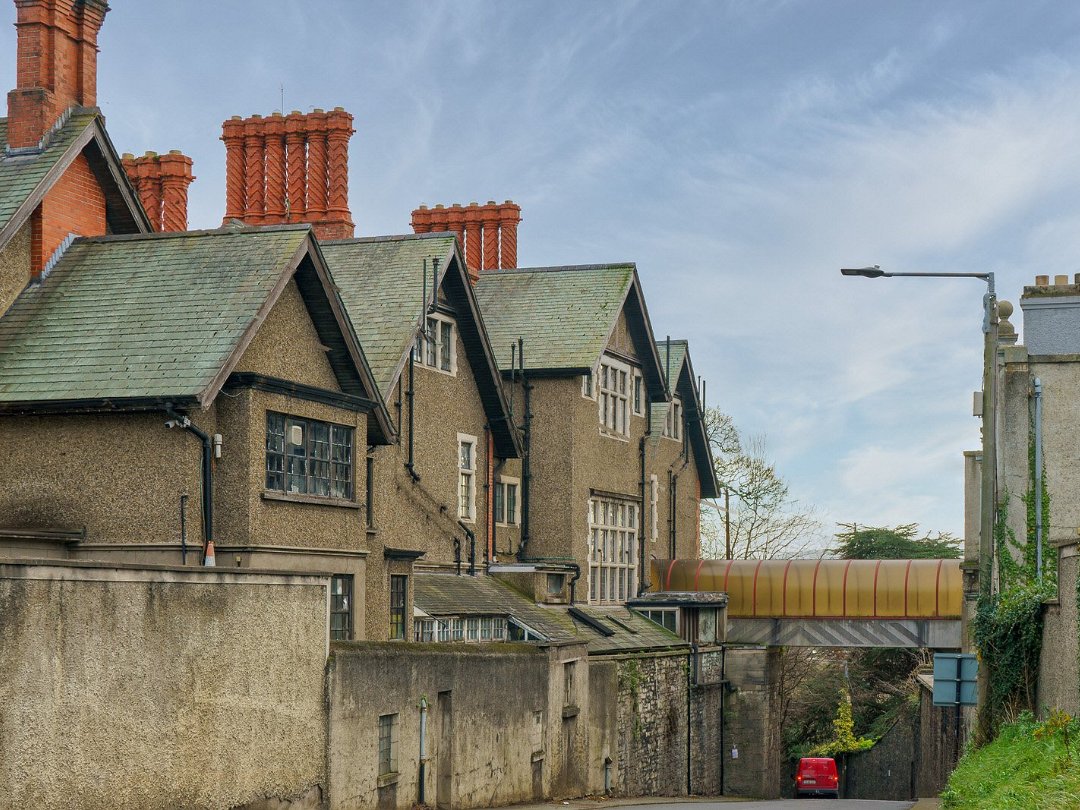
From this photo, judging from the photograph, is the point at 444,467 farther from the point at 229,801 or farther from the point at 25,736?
the point at 25,736

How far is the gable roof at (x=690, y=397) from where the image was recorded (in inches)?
1933

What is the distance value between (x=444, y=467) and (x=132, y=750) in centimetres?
1714

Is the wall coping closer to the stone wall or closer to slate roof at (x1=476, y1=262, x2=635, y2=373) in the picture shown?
slate roof at (x1=476, y1=262, x2=635, y2=373)

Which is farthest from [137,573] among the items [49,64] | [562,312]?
[562,312]

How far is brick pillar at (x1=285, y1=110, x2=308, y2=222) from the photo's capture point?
3650 centimetres

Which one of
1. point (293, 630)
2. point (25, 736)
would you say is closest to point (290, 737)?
point (293, 630)

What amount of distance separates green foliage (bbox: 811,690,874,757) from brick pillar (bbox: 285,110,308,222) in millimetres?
34955

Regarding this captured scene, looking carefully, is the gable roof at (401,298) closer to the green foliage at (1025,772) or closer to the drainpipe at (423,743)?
the drainpipe at (423,743)

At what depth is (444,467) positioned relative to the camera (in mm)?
34469

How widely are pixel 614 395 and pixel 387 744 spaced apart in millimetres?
19774

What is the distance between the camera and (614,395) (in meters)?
42.2

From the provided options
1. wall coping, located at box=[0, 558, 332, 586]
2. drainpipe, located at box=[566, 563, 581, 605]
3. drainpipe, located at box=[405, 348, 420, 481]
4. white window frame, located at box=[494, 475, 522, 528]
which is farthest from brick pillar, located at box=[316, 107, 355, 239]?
wall coping, located at box=[0, 558, 332, 586]

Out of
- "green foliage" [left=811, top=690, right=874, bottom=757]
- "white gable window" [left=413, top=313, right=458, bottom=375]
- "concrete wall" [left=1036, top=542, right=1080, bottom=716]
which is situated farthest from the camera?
"green foliage" [left=811, top=690, right=874, bottom=757]

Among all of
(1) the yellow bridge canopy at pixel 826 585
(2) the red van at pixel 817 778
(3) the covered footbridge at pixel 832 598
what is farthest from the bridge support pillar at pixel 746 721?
(2) the red van at pixel 817 778
